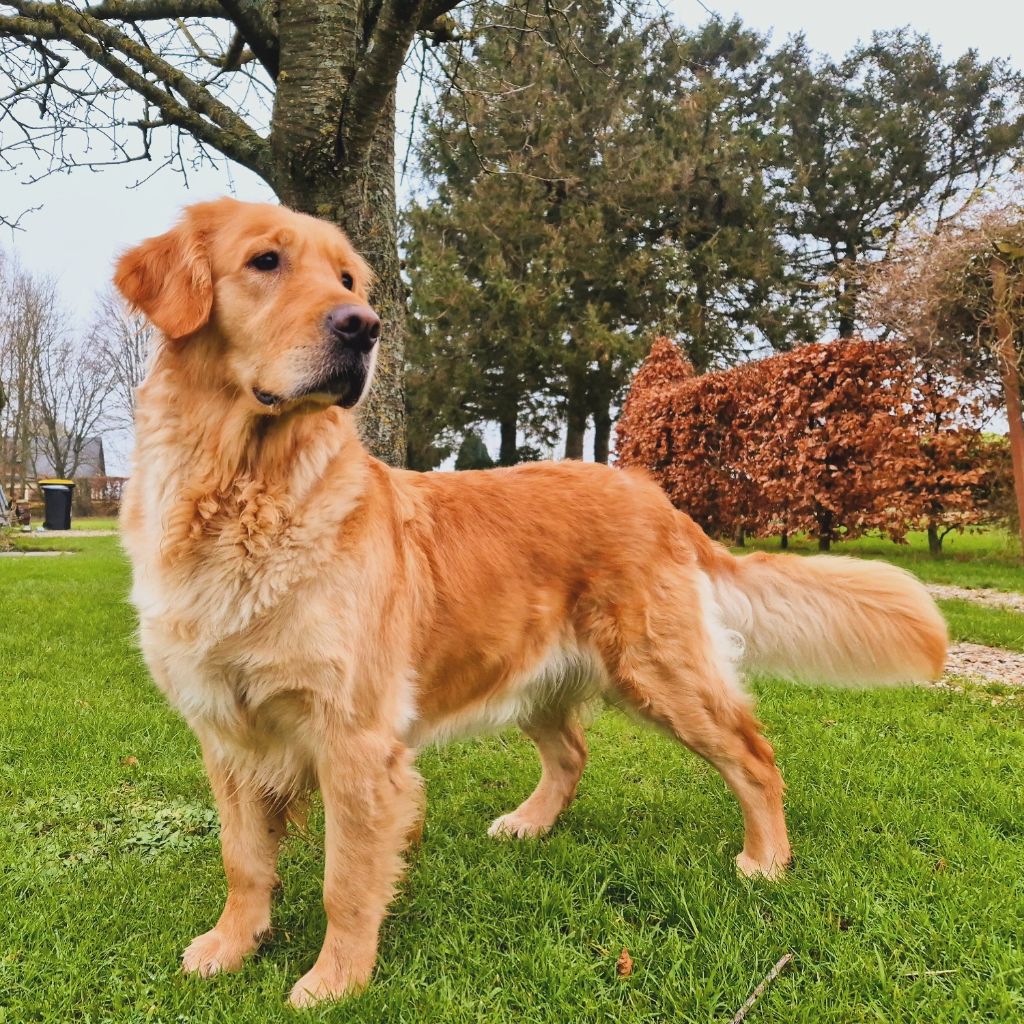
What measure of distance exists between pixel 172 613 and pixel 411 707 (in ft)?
2.34

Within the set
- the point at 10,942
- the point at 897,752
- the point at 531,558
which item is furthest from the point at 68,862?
the point at 897,752

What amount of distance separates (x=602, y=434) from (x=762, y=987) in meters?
19.7

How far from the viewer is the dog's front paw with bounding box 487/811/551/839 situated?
279 cm

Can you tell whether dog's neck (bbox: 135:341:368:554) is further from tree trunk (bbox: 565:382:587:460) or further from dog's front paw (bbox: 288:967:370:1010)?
tree trunk (bbox: 565:382:587:460)

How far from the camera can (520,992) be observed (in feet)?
6.12

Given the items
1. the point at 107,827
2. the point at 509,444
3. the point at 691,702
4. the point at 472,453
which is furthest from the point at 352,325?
the point at 472,453

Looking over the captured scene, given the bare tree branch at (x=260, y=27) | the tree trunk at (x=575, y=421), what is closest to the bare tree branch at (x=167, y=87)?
the bare tree branch at (x=260, y=27)

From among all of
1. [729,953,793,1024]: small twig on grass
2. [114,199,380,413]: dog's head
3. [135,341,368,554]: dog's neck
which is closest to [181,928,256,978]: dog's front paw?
[135,341,368,554]: dog's neck

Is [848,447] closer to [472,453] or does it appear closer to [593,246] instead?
[593,246]

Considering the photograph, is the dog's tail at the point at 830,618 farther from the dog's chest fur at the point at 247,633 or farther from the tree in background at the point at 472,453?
the tree in background at the point at 472,453

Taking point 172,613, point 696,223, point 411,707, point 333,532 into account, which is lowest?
point 411,707

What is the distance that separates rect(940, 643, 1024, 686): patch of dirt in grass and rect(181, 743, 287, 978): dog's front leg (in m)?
3.96

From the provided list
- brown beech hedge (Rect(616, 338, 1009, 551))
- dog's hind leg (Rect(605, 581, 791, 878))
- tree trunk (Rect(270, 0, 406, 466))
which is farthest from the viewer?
brown beech hedge (Rect(616, 338, 1009, 551))

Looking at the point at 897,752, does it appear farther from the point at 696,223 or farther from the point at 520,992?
the point at 696,223
